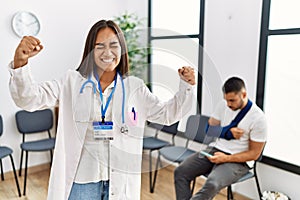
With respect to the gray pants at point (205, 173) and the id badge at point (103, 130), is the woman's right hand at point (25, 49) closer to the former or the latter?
the id badge at point (103, 130)

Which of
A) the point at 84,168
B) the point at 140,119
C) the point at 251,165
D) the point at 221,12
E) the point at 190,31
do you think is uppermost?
the point at 221,12

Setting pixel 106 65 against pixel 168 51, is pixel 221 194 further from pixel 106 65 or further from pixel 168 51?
pixel 106 65

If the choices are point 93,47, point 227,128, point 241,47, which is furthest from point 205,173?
point 93,47

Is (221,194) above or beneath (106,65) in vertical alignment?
beneath

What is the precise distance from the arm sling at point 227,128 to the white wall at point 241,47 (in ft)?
0.54

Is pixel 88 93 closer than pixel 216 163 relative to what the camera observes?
Yes

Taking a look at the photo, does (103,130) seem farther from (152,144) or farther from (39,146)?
(39,146)

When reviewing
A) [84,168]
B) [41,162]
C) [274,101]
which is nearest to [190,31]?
[274,101]

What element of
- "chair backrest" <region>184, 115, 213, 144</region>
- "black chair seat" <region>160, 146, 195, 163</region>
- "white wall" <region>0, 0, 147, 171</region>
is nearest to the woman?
"chair backrest" <region>184, 115, 213, 144</region>

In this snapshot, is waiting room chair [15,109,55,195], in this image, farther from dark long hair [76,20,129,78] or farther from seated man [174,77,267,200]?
dark long hair [76,20,129,78]

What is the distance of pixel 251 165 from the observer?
2188mm

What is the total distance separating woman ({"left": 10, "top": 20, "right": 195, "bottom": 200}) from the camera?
1108mm

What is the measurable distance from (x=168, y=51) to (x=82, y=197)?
75cm

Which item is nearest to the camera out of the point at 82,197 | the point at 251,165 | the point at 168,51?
the point at 82,197
